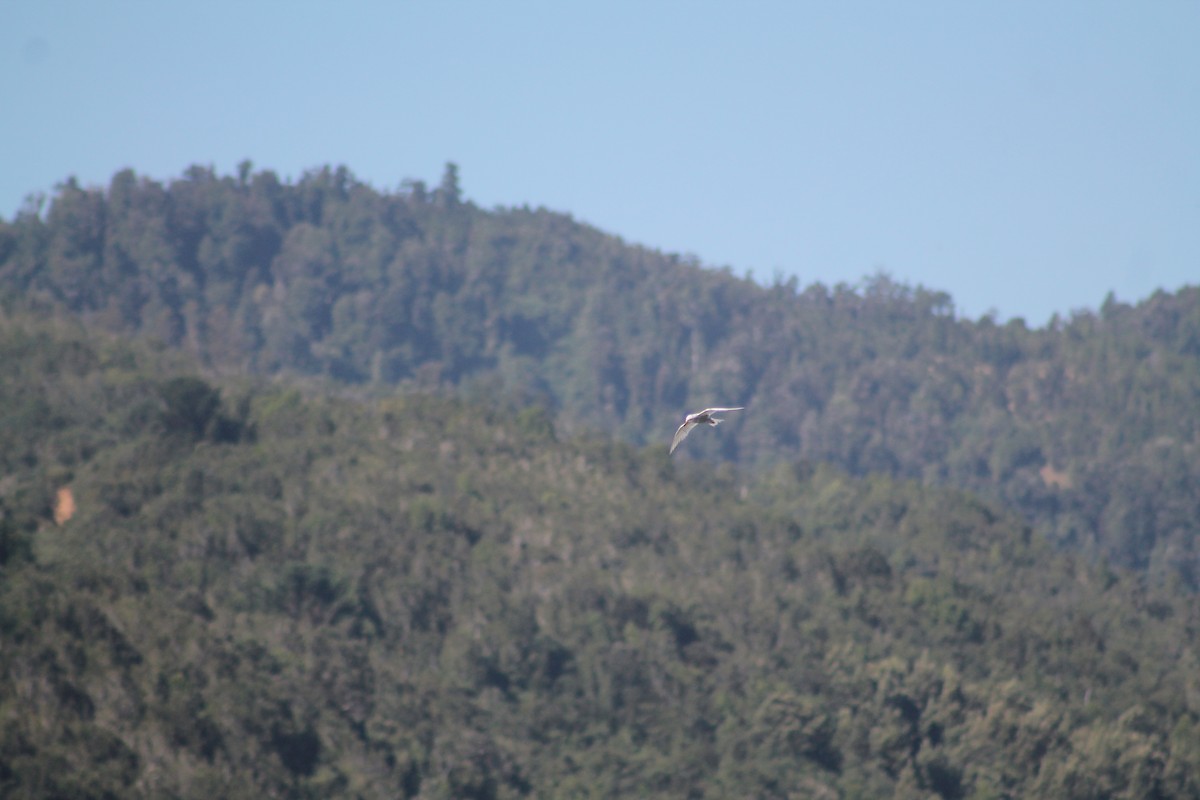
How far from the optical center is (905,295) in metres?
138

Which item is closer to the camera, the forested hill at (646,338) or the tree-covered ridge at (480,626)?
the tree-covered ridge at (480,626)

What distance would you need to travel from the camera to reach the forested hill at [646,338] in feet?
365

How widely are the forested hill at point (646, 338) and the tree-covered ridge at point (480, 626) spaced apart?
96.4 feet

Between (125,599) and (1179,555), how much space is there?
70797mm

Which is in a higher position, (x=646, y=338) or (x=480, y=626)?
(x=646, y=338)

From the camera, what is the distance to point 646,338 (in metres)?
130

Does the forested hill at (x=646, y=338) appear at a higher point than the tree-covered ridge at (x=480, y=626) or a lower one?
higher

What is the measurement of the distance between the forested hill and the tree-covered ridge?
2940 centimetres

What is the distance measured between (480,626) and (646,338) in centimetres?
7430

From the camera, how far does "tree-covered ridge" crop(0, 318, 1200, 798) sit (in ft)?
146

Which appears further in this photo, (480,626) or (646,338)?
(646,338)

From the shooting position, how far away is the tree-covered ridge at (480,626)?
44.4m

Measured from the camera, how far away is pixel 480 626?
5719 cm

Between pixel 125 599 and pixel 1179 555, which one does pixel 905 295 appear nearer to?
pixel 1179 555
